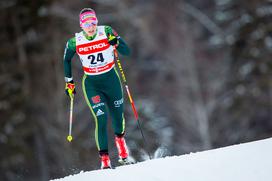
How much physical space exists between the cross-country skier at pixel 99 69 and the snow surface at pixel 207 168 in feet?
3.59

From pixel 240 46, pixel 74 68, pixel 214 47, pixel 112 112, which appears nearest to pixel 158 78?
pixel 214 47

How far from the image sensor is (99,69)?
39.1ft

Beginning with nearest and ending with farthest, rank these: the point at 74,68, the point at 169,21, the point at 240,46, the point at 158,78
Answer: the point at 74,68, the point at 240,46, the point at 158,78, the point at 169,21

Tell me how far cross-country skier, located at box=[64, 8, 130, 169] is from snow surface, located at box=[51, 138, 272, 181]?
1.10 m

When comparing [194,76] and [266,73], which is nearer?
[266,73]

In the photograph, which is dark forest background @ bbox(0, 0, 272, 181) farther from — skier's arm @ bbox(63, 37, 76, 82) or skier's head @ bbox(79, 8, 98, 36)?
skier's head @ bbox(79, 8, 98, 36)

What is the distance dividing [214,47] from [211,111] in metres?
8.04

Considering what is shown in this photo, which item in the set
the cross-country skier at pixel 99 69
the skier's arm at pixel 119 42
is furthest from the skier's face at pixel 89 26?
the skier's arm at pixel 119 42

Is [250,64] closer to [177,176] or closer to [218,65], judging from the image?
[218,65]

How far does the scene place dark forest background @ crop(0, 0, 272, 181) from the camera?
33.6 metres

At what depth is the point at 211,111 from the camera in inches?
1528

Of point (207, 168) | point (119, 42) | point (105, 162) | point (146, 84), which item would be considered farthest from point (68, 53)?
point (146, 84)

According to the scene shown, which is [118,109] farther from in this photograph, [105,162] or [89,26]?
[89,26]

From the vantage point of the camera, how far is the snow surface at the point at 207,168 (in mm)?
9789
